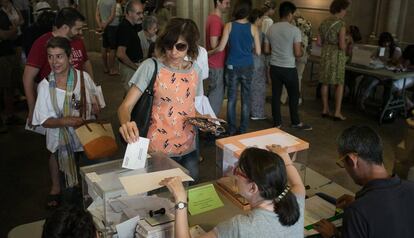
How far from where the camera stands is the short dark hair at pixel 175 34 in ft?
7.93

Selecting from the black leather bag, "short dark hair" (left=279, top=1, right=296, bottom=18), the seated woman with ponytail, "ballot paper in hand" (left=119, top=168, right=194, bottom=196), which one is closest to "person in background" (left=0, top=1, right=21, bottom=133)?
"short dark hair" (left=279, top=1, right=296, bottom=18)

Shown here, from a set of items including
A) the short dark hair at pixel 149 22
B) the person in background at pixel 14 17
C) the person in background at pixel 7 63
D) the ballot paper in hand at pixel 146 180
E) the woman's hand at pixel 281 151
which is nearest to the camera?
the ballot paper in hand at pixel 146 180

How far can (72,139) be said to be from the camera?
3.28 m

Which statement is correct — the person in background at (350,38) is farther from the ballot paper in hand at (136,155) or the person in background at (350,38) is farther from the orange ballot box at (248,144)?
the ballot paper in hand at (136,155)

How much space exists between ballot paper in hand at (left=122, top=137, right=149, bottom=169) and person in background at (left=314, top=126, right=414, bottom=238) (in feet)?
2.94

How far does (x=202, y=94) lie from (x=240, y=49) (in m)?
2.35

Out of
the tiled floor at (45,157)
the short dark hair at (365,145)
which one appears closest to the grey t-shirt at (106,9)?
the tiled floor at (45,157)

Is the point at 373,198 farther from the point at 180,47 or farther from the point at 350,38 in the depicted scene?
the point at 350,38

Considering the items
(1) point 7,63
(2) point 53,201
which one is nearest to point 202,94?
(2) point 53,201

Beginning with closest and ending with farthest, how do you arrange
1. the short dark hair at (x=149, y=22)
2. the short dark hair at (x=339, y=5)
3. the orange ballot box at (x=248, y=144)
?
1. the orange ballot box at (x=248, y=144)
2. the short dark hair at (x=149, y=22)
3. the short dark hair at (x=339, y=5)

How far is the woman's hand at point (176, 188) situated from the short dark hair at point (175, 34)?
2.95ft

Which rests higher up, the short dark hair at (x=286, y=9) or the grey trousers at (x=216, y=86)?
the short dark hair at (x=286, y=9)

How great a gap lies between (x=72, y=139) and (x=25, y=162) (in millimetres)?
1955

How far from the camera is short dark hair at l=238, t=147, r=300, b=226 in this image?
164cm
